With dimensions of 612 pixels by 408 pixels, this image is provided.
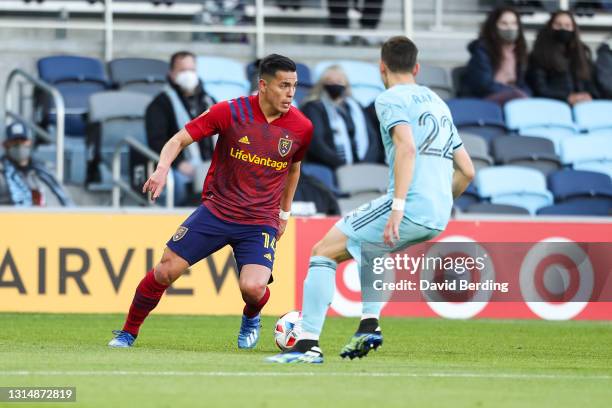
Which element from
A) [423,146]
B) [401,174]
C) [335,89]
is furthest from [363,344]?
[335,89]

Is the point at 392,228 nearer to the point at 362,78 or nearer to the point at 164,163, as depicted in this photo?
the point at 164,163

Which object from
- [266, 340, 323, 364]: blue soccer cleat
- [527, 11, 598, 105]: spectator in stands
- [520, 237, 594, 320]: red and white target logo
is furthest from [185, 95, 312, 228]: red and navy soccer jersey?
[527, 11, 598, 105]: spectator in stands

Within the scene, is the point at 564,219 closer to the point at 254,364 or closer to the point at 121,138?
the point at 121,138

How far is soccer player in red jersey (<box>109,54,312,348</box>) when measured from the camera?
32.1 ft

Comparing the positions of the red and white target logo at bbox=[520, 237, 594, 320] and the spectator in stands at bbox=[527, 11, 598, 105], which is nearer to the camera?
the red and white target logo at bbox=[520, 237, 594, 320]

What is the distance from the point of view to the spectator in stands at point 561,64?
18203 mm

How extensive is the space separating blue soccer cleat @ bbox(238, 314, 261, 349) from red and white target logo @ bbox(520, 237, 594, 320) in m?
4.70

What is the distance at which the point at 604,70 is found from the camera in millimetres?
19125

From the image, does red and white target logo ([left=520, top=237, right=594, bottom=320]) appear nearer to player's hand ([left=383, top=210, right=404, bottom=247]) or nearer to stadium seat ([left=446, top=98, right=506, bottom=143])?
stadium seat ([left=446, top=98, right=506, bottom=143])

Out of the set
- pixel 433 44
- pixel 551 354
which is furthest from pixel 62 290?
pixel 433 44

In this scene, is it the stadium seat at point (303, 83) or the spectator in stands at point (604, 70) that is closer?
the stadium seat at point (303, 83)

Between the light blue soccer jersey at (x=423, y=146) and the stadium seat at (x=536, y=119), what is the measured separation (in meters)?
9.72

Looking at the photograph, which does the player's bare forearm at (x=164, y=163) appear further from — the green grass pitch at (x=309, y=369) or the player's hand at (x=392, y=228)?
the player's hand at (x=392, y=228)

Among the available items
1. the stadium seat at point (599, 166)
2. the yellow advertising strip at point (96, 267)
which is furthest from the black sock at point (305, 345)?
the stadium seat at point (599, 166)
